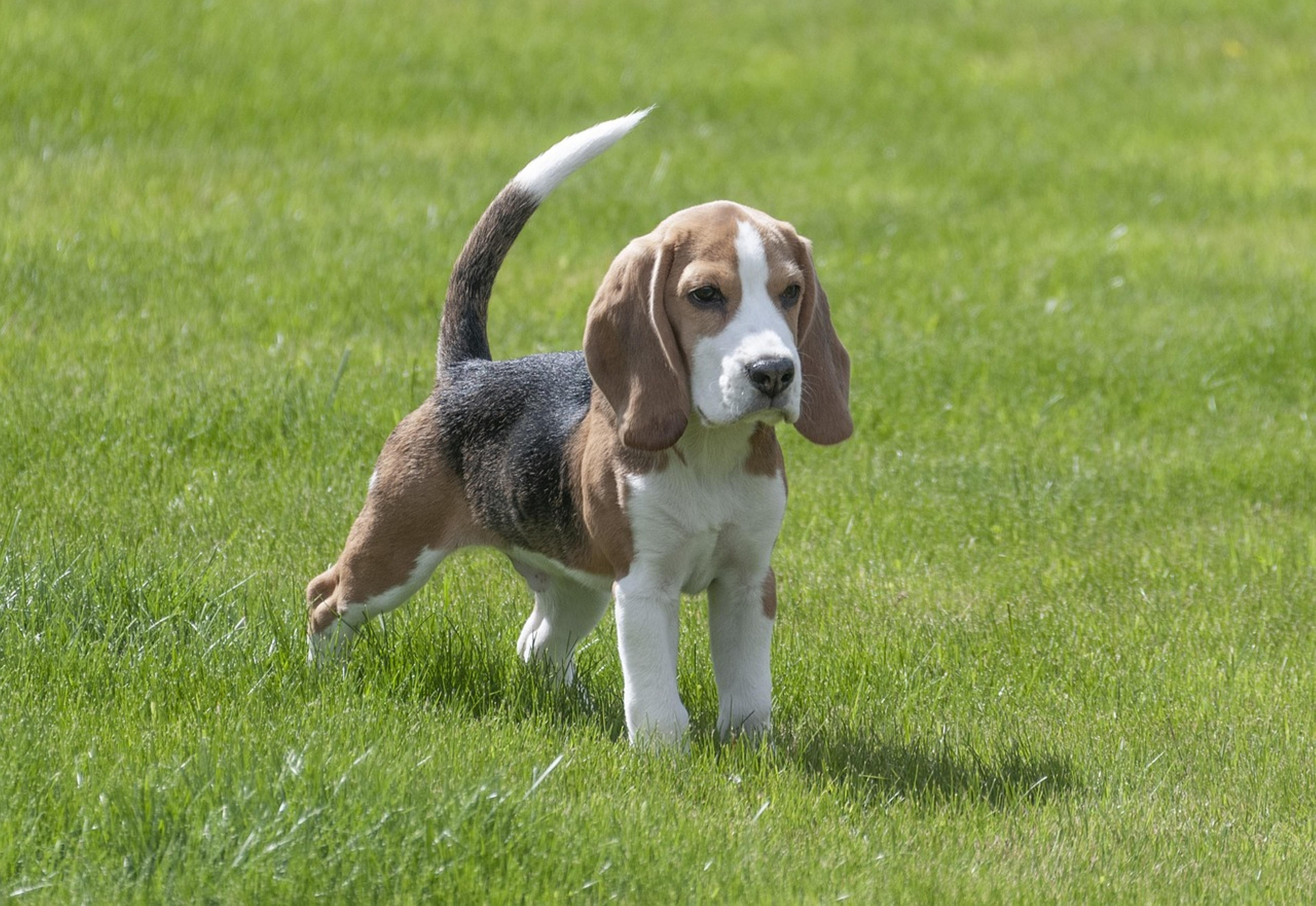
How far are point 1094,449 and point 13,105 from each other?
7740 millimetres

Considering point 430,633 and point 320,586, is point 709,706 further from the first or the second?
point 320,586

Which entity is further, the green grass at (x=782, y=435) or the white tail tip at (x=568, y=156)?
the white tail tip at (x=568, y=156)

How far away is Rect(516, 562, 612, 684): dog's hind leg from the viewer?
5.53 metres

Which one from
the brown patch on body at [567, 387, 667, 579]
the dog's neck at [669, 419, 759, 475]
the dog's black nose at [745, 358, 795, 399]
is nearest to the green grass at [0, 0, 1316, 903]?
the brown patch on body at [567, 387, 667, 579]

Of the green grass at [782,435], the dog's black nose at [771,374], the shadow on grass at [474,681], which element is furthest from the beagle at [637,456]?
the green grass at [782,435]

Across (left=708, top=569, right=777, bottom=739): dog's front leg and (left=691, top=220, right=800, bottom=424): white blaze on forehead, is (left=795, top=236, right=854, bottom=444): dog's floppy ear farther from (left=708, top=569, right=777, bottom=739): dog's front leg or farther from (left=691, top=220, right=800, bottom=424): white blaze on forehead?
(left=708, top=569, right=777, bottom=739): dog's front leg

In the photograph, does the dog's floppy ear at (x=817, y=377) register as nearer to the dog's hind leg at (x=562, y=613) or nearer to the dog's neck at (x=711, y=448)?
the dog's neck at (x=711, y=448)

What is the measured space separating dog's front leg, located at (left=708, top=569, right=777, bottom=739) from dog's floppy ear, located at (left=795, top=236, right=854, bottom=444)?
46cm

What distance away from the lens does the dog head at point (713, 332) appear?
4.32m

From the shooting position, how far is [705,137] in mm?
13156

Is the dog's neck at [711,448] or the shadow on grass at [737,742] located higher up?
the dog's neck at [711,448]

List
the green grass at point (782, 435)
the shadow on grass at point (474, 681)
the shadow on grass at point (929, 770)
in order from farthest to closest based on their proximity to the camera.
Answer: the shadow on grass at point (474, 681), the shadow on grass at point (929, 770), the green grass at point (782, 435)

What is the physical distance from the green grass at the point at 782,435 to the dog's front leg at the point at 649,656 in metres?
0.09

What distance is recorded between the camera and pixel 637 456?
469 centimetres
